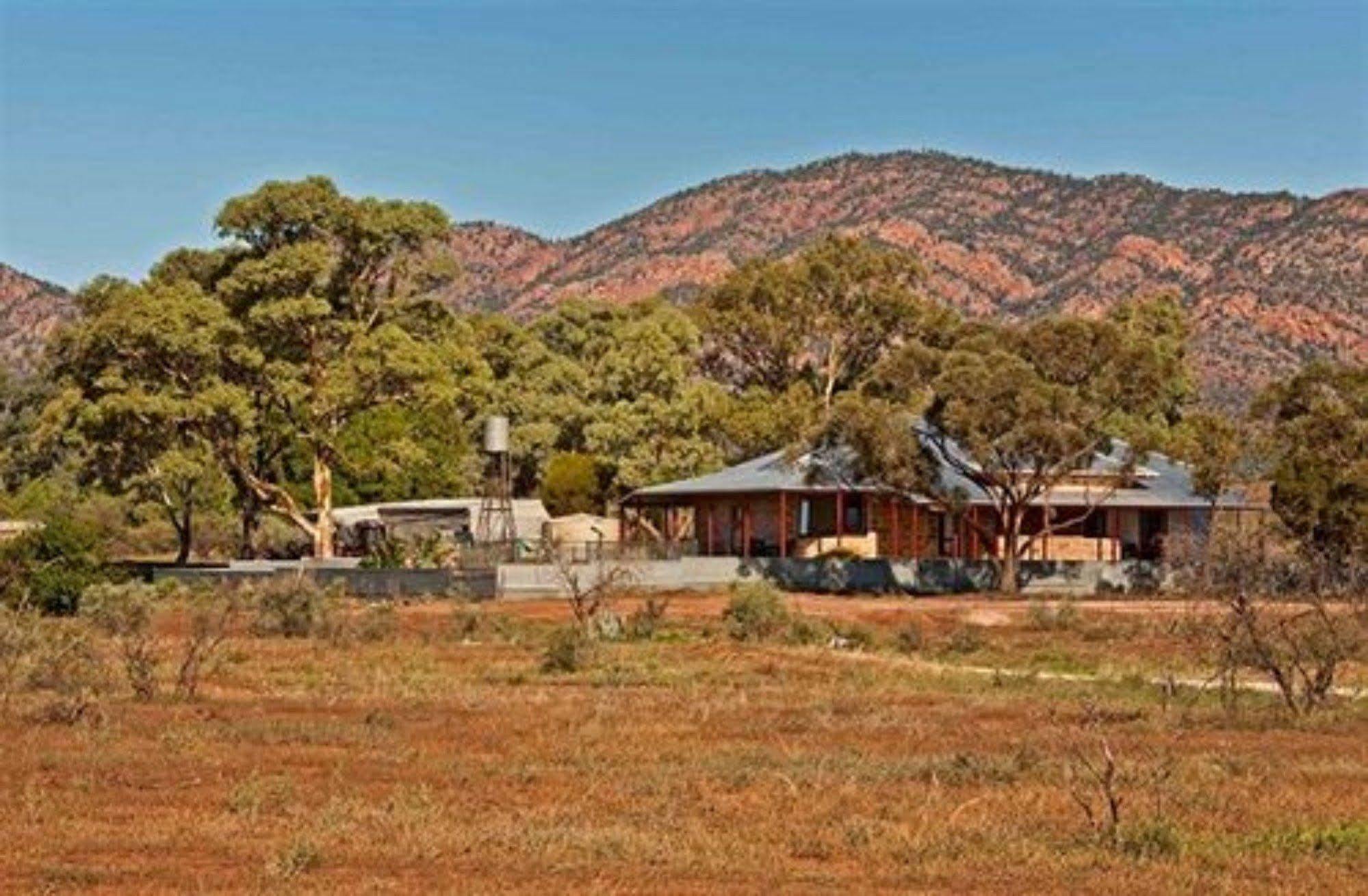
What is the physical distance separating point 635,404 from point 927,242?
95942 mm

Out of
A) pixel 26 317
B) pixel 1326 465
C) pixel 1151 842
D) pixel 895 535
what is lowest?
pixel 1151 842

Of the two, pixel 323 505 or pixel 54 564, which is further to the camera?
pixel 323 505

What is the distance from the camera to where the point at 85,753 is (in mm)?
25125

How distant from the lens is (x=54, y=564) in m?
59.9

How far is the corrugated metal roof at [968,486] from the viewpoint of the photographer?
69062 mm

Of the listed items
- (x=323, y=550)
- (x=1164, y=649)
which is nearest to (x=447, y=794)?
(x=1164, y=649)

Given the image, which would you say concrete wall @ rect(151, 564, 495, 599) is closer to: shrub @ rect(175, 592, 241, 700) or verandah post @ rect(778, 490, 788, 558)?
shrub @ rect(175, 592, 241, 700)

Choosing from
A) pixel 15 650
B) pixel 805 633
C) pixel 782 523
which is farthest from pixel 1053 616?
pixel 15 650

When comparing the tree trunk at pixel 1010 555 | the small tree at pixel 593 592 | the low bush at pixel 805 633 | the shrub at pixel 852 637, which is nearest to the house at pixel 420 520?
the small tree at pixel 593 592

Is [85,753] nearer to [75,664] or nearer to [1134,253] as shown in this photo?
[75,664]

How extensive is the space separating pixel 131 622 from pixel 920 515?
112 ft

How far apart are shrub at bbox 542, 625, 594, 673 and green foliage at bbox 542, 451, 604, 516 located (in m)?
47.8

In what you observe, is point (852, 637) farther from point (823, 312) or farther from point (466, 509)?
point (823, 312)

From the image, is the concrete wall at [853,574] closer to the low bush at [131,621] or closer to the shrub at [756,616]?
the low bush at [131,621]
